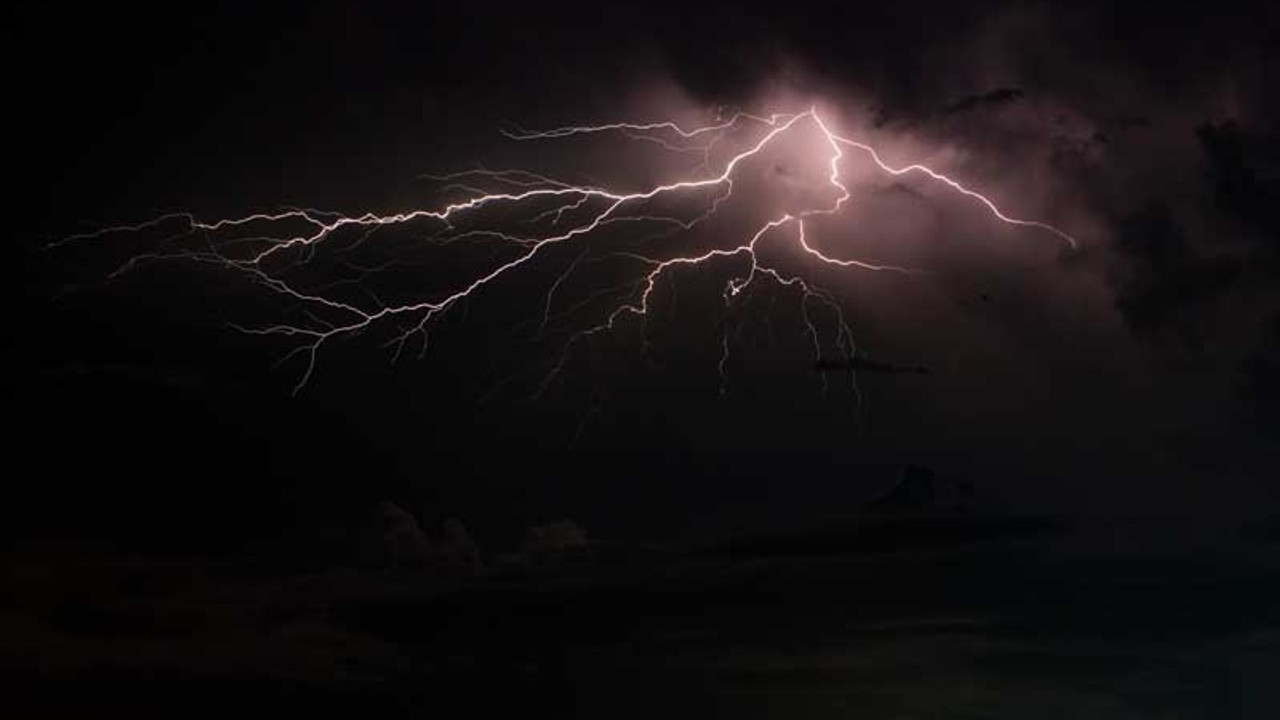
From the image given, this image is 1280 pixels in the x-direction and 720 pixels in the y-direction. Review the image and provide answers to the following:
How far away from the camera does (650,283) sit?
40.1ft

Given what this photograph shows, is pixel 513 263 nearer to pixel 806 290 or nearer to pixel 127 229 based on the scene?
pixel 806 290

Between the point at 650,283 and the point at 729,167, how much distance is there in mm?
1478

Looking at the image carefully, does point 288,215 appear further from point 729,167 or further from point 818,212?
point 818,212

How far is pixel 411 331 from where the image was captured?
479 inches

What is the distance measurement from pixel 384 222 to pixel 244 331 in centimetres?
202

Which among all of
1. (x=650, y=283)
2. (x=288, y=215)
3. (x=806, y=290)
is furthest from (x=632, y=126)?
(x=288, y=215)

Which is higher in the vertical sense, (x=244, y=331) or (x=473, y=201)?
(x=473, y=201)

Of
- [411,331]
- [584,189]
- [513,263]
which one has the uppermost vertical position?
[584,189]

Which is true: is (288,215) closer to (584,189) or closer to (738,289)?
(584,189)

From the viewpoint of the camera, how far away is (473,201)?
11945mm

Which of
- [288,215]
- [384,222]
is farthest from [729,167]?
[288,215]

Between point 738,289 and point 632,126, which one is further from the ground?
point 632,126

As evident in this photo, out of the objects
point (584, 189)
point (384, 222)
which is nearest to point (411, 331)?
point (384, 222)

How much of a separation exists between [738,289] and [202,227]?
5.68 metres
